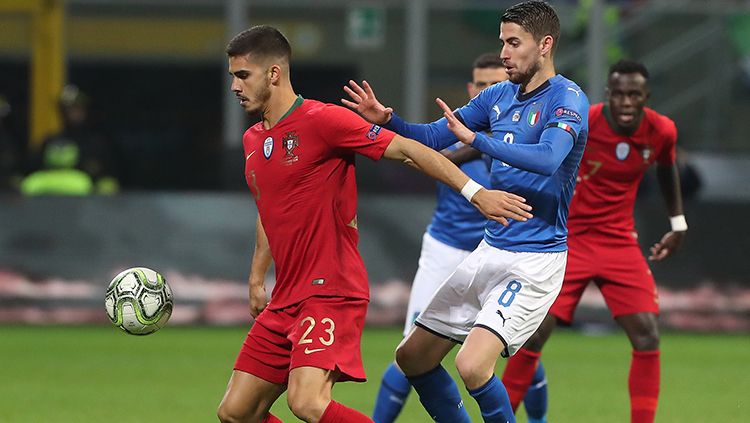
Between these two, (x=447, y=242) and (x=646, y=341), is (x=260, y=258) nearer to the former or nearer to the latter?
(x=447, y=242)

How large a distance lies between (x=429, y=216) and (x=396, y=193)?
4.45 feet

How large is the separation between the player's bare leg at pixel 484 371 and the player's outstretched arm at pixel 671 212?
2118mm

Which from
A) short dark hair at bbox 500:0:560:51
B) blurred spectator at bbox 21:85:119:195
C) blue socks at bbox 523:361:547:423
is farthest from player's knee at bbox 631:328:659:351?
blurred spectator at bbox 21:85:119:195

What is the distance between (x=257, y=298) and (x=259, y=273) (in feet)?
0.40

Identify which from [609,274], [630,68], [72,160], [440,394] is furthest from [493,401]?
[72,160]

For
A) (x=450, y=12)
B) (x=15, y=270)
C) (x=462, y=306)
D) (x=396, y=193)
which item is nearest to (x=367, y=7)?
(x=450, y=12)

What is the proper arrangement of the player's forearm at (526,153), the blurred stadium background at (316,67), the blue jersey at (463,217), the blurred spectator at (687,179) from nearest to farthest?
the player's forearm at (526,153)
the blue jersey at (463,217)
the blurred spectator at (687,179)
the blurred stadium background at (316,67)

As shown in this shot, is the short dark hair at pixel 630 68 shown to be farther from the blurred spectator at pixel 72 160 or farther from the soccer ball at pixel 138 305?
the blurred spectator at pixel 72 160

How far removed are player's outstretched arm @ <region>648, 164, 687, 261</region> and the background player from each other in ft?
3.20

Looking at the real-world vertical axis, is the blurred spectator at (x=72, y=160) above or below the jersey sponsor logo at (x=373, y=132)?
below

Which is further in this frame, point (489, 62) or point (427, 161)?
point (489, 62)

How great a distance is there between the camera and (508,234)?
6996mm

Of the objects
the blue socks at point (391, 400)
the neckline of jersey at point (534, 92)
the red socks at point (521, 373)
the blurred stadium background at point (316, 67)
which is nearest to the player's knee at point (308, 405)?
the neckline of jersey at point (534, 92)

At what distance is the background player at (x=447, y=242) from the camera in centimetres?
845
